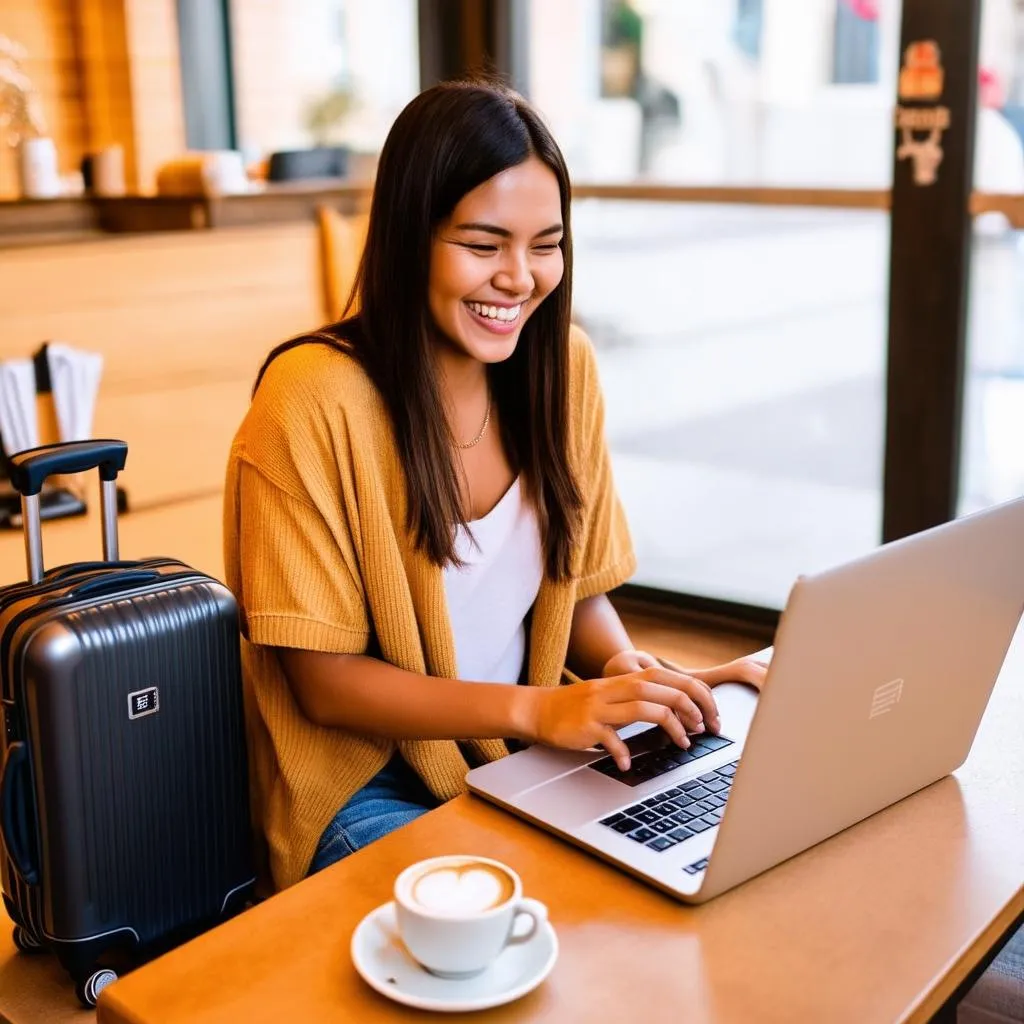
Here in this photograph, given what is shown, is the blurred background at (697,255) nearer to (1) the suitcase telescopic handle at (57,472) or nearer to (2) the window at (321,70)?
(2) the window at (321,70)

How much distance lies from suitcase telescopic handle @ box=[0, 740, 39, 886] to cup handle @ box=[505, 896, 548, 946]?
0.58 m

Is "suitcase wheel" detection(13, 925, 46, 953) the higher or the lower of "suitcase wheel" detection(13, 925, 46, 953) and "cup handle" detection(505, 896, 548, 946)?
the lower

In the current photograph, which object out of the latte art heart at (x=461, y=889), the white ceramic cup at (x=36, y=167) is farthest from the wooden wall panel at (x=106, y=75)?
the latte art heart at (x=461, y=889)

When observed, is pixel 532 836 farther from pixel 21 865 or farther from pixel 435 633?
pixel 21 865

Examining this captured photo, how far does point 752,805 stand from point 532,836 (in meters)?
0.20

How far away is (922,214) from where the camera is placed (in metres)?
2.73

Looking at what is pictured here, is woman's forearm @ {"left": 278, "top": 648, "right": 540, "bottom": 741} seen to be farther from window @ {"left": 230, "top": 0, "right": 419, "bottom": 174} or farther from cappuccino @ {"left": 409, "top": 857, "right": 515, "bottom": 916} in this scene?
window @ {"left": 230, "top": 0, "right": 419, "bottom": 174}

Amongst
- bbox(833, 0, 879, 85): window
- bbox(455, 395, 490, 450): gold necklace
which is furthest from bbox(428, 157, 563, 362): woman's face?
bbox(833, 0, 879, 85): window

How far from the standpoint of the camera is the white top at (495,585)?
1.48m

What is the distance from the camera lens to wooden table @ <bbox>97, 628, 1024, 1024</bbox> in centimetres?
85

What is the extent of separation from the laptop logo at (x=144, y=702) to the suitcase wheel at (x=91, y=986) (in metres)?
0.25

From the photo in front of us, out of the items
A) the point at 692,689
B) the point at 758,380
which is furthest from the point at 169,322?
the point at 692,689

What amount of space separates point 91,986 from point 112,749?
0.75 ft

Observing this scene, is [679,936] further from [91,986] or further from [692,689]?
[91,986]
